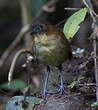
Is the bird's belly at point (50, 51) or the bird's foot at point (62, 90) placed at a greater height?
the bird's belly at point (50, 51)

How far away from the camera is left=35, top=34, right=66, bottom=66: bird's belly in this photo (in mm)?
3332

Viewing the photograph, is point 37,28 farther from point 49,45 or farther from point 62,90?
point 62,90

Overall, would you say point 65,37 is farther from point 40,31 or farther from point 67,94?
point 67,94

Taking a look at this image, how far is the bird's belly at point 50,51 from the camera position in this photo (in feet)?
10.9

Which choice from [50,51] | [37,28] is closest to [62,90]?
[50,51]

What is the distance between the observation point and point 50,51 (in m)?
3.32

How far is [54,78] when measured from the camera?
3883mm

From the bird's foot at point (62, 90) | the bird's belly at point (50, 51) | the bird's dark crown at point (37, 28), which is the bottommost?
the bird's foot at point (62, 90)

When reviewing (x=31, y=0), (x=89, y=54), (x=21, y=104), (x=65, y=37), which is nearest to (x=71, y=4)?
(x=31, y=0)

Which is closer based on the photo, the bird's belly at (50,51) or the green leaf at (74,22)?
the bird's belly at (50,51)

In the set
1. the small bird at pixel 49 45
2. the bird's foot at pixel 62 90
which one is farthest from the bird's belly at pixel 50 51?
the bird's foot at pixel 62 90

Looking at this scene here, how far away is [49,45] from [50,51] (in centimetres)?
5

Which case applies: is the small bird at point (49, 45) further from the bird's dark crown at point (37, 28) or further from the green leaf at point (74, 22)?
the green leaf at point (74, 22)

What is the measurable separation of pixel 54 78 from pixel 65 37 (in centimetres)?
54
